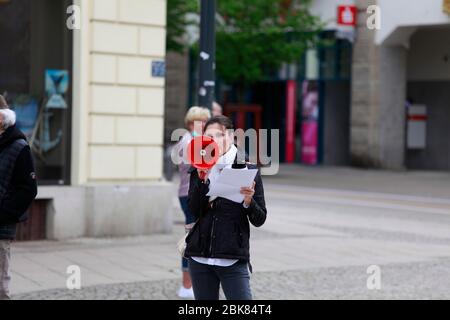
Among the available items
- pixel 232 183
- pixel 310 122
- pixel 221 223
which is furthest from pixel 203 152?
pixel 310 122

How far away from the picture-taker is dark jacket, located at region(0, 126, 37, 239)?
7523 millimetres

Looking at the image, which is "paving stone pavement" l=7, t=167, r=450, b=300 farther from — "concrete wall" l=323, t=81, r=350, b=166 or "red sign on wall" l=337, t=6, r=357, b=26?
"concrete wall" l=323, t=81, r=350, b=166

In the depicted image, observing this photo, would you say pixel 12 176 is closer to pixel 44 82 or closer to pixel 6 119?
pixel 6 119

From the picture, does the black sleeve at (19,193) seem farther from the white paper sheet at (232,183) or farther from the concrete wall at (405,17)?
the concrete wall at (405,17)

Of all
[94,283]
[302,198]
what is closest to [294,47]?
[302,198]

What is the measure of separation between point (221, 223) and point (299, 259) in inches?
245

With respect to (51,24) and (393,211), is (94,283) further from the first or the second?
(393,211)

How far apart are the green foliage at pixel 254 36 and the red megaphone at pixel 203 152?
25196 millimetres

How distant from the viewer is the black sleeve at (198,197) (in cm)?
633

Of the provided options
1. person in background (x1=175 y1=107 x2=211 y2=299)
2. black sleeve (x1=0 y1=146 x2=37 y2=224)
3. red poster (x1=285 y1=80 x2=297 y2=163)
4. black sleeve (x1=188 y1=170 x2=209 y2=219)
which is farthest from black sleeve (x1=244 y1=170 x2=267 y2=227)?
red poster (x1=285 y1=80 x2=297 y2=163)

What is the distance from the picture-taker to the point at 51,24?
14055 mm

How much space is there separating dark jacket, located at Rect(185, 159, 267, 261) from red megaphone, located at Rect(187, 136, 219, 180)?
21 cm

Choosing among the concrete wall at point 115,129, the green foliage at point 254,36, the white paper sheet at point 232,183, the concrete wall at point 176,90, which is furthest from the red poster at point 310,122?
the white paper sheet at point 232,183

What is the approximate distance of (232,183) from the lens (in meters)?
6.16
